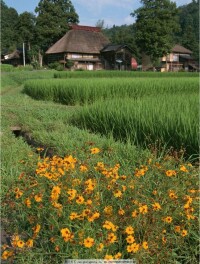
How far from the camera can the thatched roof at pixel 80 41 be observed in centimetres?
3997

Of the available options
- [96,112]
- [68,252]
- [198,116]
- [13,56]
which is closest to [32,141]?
[96,112]

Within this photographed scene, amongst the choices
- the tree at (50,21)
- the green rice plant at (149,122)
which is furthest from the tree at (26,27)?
the green rice plant at (149,122)

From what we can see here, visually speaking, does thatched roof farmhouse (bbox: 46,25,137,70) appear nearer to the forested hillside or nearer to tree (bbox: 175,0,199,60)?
the forested hillside

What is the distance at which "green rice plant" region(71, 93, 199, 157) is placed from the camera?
360cm

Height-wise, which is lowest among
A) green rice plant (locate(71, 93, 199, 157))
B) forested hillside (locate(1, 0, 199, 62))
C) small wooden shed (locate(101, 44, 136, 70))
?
green rice plant (locate(71, 93, 199, 157))

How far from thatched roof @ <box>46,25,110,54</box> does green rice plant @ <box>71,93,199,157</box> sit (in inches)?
1396

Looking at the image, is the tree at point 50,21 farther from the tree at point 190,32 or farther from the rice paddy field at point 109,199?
the rice paddy field at point 109,199

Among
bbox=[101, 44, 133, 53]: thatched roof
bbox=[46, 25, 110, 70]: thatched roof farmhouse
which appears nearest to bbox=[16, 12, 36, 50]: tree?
bbox=[46, 25, 110, 70]: thatched roof farmhouse

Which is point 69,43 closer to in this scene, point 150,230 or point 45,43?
point 45,43

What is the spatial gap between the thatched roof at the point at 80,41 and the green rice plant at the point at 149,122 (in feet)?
116

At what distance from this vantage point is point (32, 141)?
4.79 m

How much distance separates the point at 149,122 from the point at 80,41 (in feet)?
129

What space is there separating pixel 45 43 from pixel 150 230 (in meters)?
45.4

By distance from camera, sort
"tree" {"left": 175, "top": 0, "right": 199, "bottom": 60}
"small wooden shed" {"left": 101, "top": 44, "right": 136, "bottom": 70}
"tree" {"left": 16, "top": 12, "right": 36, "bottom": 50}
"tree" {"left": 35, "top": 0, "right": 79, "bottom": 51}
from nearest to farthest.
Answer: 1. "small wooden shed" {"left": 101, "top": 44, "right": 136, "bottom": 70}
2. "tree" {"left": 35, "top": 0, "right": 79, "bottom": 51}
3. "tree" {"left": 16, "top": 12, "right": 36, "bottom": 50}
4. "tree" {"left": 175, "top": 0, "right": 199, "bottom": 60}
